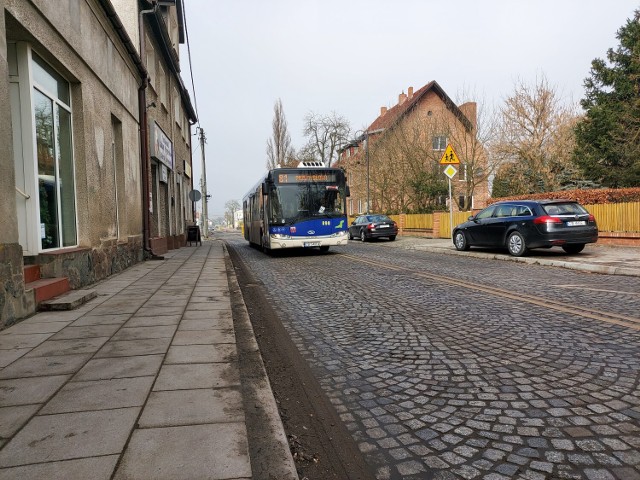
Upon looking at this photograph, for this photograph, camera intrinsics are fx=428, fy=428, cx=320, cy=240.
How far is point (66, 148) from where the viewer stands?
7.38m

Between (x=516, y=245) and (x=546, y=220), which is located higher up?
(x=546, y=220)

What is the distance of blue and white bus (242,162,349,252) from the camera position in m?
14.1

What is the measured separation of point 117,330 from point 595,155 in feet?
79.3

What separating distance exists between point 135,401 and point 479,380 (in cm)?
235

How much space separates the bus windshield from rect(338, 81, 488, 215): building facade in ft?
39.8

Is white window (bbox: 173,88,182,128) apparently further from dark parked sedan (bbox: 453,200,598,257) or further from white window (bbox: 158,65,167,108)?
dark parked sedan (bbox: 453,200,598,257)

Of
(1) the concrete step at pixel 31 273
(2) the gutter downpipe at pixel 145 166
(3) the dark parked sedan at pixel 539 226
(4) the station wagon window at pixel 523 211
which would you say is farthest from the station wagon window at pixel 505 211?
(1) the concrete step at pixel 31 273

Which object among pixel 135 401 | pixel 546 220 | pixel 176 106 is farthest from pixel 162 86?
pixel 135 401

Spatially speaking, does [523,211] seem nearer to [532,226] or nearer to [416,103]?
[532,226]

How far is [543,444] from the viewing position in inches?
88.6

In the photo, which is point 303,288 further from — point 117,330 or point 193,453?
point 193,453

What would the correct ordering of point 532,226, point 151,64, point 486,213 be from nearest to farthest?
point 532,226 < point 486,213 < point 151,64

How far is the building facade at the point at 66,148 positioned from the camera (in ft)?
16.2

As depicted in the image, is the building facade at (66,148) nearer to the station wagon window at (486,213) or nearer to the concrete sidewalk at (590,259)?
the concrete sidewalk at (590,259)
